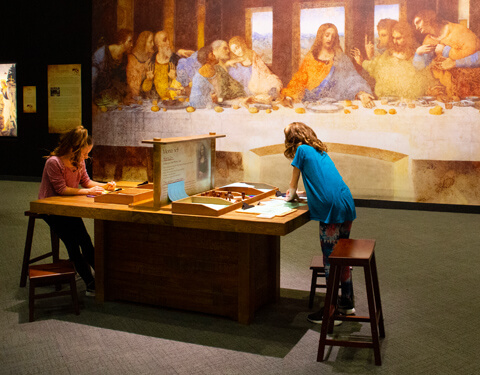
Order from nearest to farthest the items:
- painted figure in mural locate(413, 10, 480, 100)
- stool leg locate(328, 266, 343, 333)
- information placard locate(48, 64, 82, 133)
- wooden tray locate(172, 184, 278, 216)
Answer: stool leg locate(328, 266, 343, 333)
wooden tray locate(172, 184, 278, 216)
painted figure in mural locate(413, 10, 480, 100)
information placard locate(48, 64, 82, 133)

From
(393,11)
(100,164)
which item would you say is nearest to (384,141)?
(393,11)

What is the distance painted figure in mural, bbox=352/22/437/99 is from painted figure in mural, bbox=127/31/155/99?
11.7 ft

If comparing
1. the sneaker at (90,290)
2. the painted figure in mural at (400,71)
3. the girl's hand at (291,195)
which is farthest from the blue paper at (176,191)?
the painted figure in mural at (400,71)

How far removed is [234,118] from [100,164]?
275cm

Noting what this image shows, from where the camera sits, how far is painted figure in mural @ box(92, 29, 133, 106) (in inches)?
412

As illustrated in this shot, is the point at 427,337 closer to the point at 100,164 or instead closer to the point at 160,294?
the point at 160,294

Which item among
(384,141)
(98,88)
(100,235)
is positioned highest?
(98,88)

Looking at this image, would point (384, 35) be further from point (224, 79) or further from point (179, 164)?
point (179, 164)

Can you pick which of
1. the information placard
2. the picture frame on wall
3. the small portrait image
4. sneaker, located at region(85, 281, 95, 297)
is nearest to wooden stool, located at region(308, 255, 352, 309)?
the small portrait image

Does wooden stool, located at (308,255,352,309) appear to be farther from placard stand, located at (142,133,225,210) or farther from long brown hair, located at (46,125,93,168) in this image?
long brown hair, located at (46,125,93,168)

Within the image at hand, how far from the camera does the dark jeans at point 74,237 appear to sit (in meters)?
4.75

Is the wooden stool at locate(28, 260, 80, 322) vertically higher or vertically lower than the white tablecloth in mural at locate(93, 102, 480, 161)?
lower

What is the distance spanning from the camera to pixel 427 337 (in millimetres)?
4023

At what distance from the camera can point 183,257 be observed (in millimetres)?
4375
